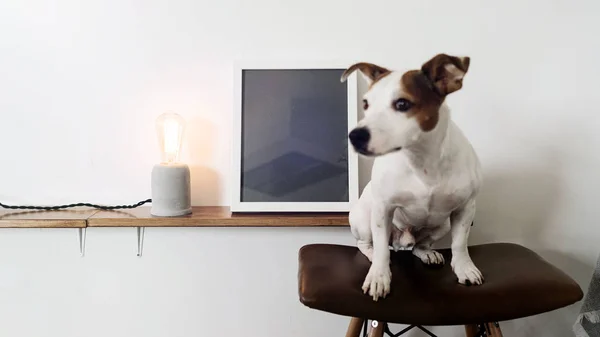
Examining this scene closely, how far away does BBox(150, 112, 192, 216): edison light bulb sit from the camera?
97 cm

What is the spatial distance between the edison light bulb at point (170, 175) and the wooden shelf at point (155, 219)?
0.03 metres

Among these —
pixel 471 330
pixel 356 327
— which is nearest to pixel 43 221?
pixel 356 327

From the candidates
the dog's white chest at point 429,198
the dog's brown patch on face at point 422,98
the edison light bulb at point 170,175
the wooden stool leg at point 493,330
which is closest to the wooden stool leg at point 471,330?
the wooden stool leg at point 493,330

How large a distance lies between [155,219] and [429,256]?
1.89ft

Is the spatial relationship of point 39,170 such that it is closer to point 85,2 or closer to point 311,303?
point 85,2

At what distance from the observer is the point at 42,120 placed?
107 cm

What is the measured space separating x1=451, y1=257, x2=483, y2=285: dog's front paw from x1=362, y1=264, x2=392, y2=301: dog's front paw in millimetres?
→ 127

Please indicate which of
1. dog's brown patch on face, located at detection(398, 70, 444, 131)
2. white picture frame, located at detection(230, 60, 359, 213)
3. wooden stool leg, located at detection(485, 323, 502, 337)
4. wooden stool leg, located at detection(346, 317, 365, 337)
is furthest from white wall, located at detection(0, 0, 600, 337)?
dog's brown patch on face, located at detection(398, 70, 444, 131)

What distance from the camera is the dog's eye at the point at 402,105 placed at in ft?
2.22

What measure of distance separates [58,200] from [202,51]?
50 cm

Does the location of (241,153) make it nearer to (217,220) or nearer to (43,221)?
(217,220)

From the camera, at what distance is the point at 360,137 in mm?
658

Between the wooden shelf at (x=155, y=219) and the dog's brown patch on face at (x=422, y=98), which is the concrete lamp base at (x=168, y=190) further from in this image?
the dog's brown patch on face at (x=422, y=98)

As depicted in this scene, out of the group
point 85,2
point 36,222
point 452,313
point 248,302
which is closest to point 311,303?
point 452,313
